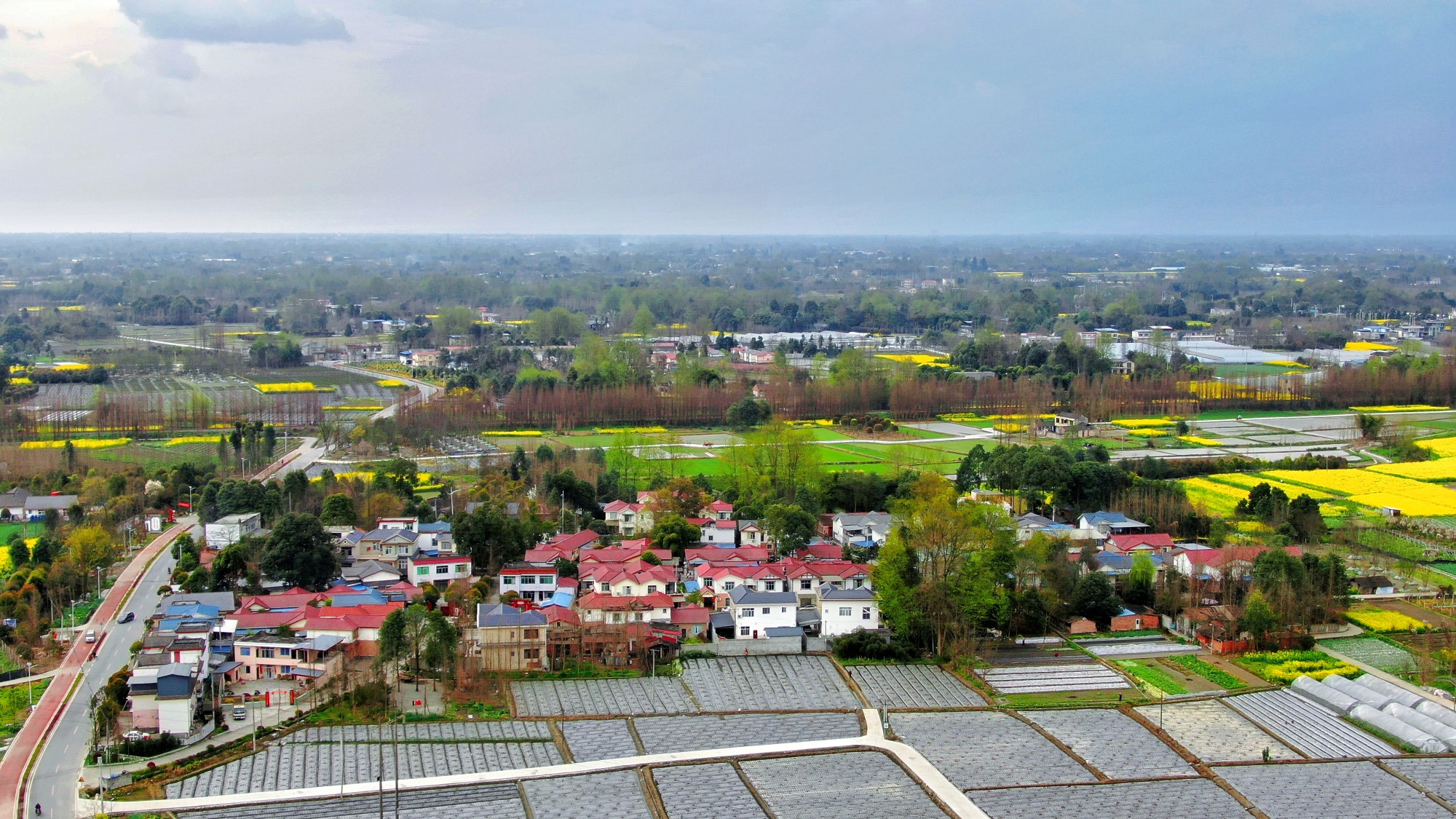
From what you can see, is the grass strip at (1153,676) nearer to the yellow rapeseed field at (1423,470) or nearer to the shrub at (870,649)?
the shrub at (870,649)

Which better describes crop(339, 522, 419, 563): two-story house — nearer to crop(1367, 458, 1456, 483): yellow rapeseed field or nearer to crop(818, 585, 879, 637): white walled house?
A: crop(818, 585, 879, 637): white walled house

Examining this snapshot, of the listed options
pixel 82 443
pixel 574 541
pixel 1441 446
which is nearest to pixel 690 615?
pixel 574 541

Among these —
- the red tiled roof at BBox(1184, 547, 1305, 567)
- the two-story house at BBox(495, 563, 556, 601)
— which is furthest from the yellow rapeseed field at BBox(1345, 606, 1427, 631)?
A: the two-story house at BBox(495, 563, 556, 601)

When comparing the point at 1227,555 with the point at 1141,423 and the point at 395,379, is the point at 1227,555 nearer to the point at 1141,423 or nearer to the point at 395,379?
the point at 1141,423

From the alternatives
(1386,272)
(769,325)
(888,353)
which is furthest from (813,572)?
(1386,272)

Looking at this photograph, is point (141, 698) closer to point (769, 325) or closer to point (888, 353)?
point (888, 353)

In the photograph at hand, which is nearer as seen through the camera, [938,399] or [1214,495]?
[1214,495]

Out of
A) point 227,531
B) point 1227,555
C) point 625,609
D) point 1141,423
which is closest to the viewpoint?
point 625,609
